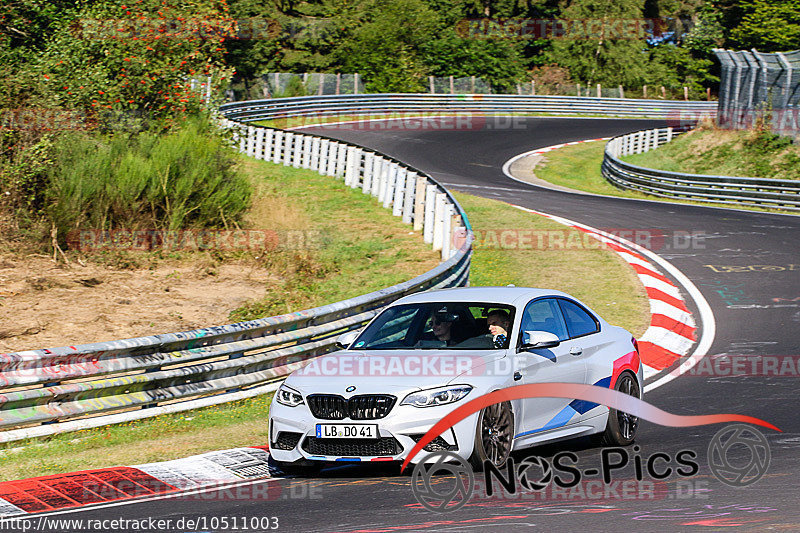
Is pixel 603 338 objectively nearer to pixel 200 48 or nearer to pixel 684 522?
pixel 684 522

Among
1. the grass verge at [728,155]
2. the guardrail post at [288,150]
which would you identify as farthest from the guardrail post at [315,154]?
the grass verge at [728,155]

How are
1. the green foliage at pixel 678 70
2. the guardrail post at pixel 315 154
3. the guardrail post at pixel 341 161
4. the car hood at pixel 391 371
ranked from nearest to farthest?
the car hood at pixel 391 371 → the guardrail post at pixel 341 161 → the guardrail post at pixel 315 154 → the green foliage at pixel 678 70

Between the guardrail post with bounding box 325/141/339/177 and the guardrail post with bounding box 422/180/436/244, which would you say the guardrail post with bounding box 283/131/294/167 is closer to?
the guardrail post with bounding box 325/141/339/177

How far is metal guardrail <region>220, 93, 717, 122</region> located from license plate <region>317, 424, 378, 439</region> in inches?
1439

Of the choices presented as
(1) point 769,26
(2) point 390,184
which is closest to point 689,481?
(2) point 390,184

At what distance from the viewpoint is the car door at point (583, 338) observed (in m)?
8.70

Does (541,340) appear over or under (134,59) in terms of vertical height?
under

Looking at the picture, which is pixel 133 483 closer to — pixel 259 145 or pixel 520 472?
pixel 520 472

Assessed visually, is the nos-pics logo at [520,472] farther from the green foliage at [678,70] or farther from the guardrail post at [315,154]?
the green foliage at [678,70]

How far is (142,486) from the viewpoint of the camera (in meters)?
7.55

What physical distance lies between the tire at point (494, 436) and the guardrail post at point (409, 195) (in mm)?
15111

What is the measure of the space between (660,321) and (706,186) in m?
16.8

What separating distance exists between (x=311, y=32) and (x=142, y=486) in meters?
58.0

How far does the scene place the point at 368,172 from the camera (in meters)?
26.4
